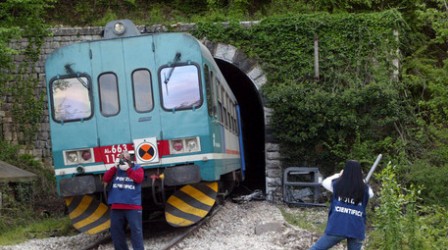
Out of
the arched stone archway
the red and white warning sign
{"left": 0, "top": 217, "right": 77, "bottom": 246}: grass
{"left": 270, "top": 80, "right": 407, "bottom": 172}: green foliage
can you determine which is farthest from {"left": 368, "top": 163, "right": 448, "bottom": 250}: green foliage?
the arched stone archway

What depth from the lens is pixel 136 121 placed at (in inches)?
388

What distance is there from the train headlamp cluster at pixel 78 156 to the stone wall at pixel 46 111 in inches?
282

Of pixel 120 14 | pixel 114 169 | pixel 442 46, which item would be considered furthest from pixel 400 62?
pixel 114 169

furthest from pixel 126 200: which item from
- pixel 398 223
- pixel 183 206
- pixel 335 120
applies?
pixel 335 120

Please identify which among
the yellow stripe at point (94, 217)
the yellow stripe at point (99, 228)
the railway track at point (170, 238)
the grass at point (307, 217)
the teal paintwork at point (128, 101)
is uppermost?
the teal paintwork at point (128, 101)

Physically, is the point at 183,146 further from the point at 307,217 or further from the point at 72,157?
the point at 307,217

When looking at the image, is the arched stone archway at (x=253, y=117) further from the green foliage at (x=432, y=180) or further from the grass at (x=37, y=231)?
the grass at (x=37, y=231)

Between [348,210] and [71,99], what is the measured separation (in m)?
4.91

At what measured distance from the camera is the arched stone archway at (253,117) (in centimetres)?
1675

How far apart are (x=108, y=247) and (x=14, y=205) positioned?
16.3 ft

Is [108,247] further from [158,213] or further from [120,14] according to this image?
[120,14]

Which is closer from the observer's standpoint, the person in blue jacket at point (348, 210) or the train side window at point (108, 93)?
the person in blue jacket at point (348, 210)

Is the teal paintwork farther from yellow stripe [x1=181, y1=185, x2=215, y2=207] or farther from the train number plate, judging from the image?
yellow stripe [x1=181, y1=185, x2=215, y2=207]

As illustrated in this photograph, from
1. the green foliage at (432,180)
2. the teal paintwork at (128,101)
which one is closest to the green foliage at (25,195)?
the teal paintwork at (128,101)
